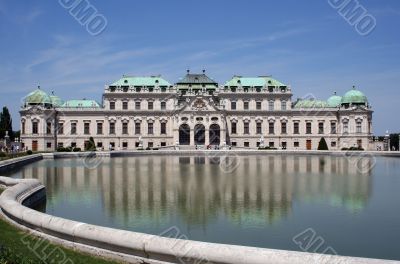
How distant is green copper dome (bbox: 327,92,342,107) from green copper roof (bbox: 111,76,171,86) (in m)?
30.4

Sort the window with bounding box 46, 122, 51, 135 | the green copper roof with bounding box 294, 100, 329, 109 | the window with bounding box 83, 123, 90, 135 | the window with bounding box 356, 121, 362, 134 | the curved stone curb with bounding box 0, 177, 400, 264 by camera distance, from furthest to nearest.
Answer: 1. the green copper roof with bounding box 294, 100, 329, 109
2. the window with bounding box 83, 123, 90, 135
3. the window with bounding box 356, 121, 362, 134
4. the window with bounding box 46, 122, 51, 135
5. the curved stone curb with bounding box 0, 177, 400, 264

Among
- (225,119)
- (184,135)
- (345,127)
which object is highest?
(225,119)

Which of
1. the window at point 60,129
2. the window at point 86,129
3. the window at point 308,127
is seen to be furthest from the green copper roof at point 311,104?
the window at point 60,129

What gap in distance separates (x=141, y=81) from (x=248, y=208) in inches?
2629

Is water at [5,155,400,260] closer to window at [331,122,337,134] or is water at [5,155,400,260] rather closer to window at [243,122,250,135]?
window at [243,122,250,135]

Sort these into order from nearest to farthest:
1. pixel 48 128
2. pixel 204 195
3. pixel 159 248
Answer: pixel 159 248 → pixel 204 195 → pixel 48 128

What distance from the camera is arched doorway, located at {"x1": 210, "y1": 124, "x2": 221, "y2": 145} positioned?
7838cm

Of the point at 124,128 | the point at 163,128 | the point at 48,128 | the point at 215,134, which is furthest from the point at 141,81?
the point at 48,128

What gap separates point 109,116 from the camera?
8038cm

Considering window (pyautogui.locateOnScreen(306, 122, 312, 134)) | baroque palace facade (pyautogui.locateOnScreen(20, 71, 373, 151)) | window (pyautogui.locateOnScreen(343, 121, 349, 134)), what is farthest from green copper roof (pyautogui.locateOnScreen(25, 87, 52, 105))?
window (pyautogui.locateOnScreen(343, 121, 349, 134))

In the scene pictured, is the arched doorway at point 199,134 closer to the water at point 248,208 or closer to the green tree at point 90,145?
the green tree at point 90,145

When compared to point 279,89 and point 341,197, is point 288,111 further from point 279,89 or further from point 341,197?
point 341,197

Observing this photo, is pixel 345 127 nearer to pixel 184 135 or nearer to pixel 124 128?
pixel 184 135

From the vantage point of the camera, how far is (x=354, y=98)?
81.4 metres
